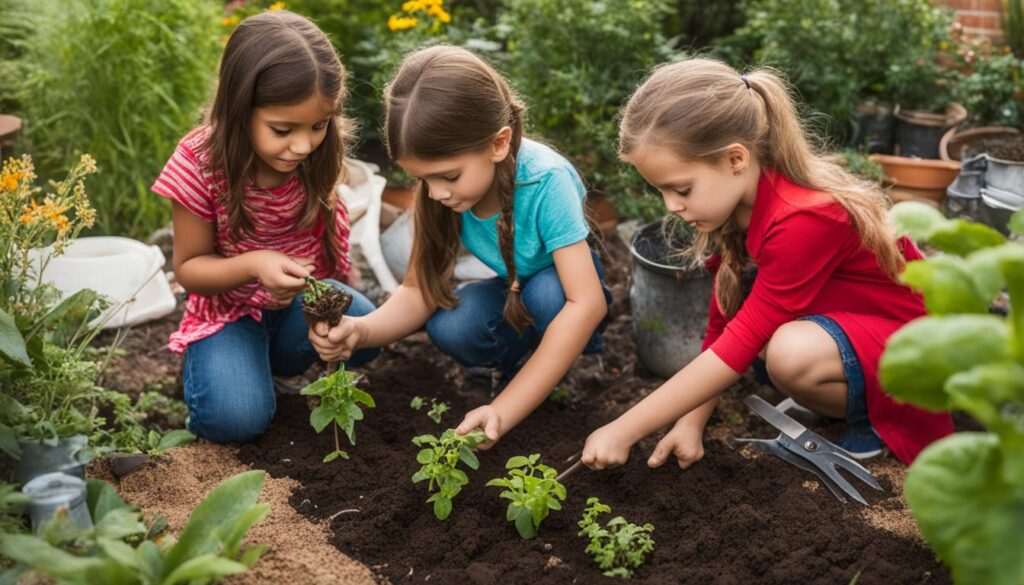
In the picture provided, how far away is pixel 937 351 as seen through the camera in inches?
56.2

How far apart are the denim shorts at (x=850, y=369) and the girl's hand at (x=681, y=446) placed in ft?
1.38

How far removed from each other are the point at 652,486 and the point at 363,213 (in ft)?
6.70

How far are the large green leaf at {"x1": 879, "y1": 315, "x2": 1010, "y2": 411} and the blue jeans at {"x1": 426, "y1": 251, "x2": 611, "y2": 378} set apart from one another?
168 centimetres

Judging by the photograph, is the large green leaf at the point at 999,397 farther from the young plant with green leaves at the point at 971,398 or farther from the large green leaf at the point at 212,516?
the large green leaf at the point at 212,516

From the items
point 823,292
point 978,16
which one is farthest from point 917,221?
point 978,16

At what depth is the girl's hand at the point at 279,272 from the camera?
2.81 m

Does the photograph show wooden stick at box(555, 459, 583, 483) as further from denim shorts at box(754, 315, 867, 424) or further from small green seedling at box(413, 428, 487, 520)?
denim shorts at box(754, 315, 867, 424)

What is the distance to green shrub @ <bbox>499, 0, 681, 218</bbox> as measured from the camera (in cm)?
435

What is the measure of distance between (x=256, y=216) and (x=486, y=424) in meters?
0.99

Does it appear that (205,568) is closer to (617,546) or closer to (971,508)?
(617,546)

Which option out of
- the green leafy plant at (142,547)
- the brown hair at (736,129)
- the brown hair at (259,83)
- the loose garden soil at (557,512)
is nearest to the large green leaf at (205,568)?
the green leafy plant at (142,547)

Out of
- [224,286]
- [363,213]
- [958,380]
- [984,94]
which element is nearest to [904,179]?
[984,94]

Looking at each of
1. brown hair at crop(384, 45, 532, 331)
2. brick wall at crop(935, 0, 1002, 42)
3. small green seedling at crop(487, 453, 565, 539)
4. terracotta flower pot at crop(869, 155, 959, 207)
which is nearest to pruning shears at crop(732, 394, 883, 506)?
small green seedling at crop(487, 453, 565, 539)

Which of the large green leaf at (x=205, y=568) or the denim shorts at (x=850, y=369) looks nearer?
the large green leaf at (x=205, y=568)
